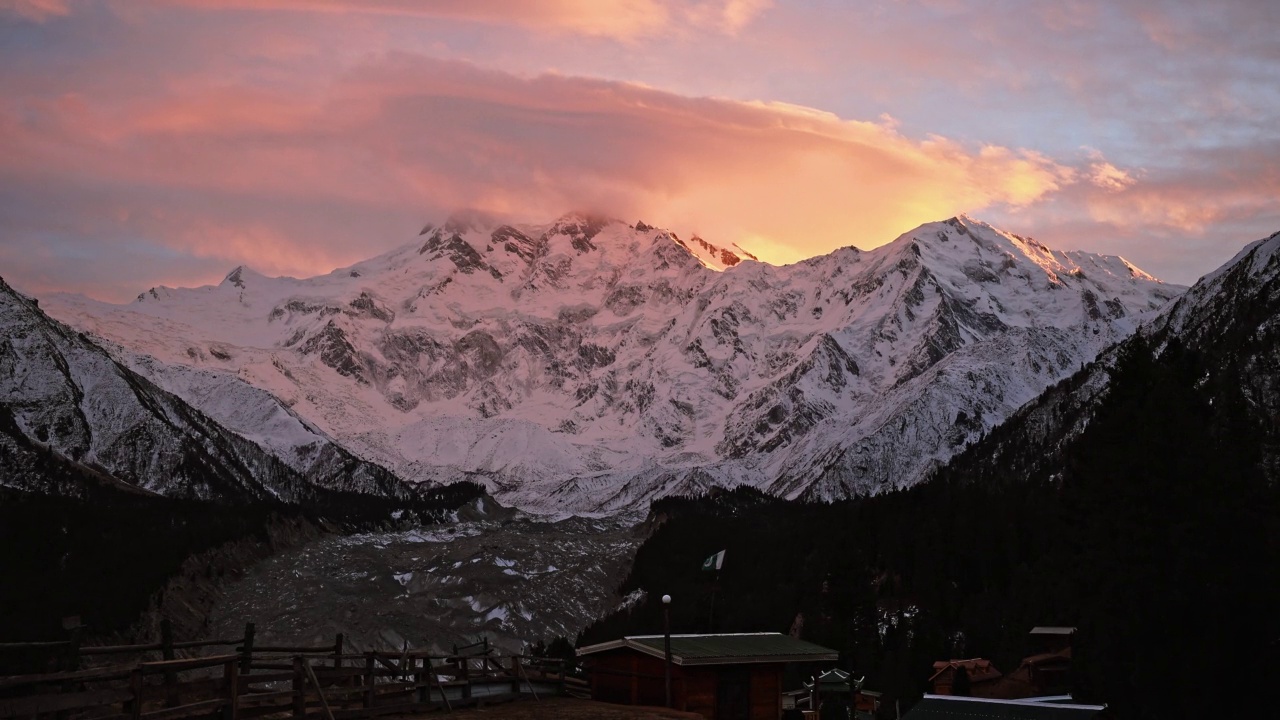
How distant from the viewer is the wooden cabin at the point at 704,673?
2050 inches

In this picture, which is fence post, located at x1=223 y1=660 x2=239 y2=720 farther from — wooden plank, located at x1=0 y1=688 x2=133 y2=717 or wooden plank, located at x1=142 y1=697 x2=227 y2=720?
wooden plank, located at x1=0 y1=688 x2=133 y2=717

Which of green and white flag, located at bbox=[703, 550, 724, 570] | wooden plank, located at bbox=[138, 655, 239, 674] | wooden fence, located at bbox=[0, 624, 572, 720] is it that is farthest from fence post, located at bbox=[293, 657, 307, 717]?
green and white flag, located at bbox=[703, 550, 724, 570]

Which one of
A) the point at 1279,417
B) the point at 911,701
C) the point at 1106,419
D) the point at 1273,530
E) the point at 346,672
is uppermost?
the point at 1279,417

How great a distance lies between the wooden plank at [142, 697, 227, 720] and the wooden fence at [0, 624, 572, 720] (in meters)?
0.03

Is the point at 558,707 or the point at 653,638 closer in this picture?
the point at 558,707

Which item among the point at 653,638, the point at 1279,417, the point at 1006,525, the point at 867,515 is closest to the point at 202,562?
the point at 867,515

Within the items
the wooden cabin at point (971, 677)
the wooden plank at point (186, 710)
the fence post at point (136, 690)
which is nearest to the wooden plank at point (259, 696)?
the wooden plank at point (186, 710)

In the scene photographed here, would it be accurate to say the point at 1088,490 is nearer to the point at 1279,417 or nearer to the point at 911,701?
the point at 911,701

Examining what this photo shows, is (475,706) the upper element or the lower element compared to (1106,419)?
lower

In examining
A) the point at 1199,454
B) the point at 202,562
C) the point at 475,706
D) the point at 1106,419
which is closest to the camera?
the point at 475,706

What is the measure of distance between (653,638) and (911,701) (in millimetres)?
63520

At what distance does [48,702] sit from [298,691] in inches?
305

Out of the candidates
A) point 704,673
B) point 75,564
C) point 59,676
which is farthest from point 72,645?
point 75,564

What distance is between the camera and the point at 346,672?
1716 inches
